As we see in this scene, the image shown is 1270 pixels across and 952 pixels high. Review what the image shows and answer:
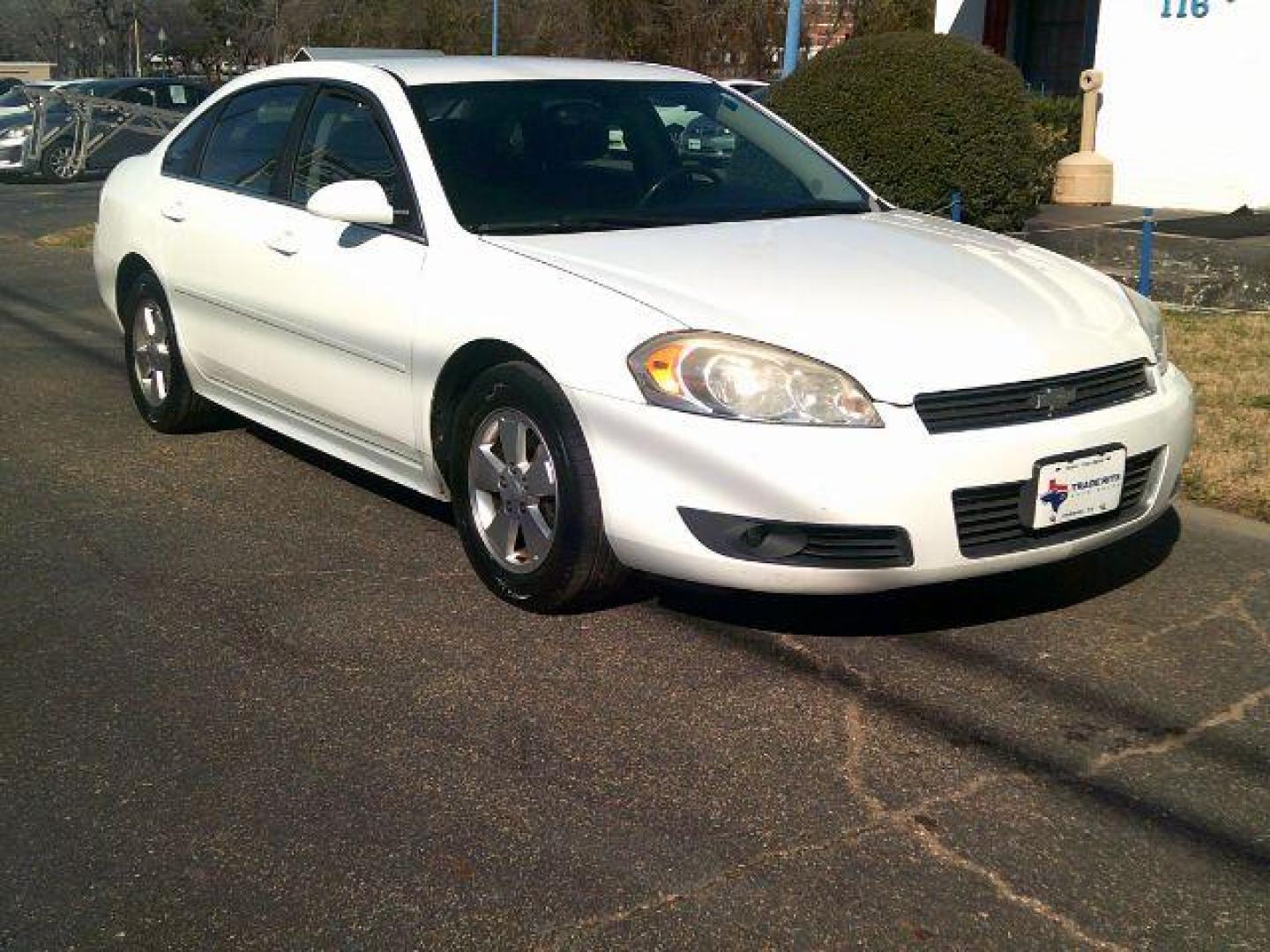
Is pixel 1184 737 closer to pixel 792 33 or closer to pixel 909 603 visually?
pixel 909 603

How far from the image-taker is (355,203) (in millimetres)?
4828

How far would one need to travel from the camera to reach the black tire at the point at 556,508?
423 centimetres

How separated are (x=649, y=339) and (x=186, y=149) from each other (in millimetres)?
3242

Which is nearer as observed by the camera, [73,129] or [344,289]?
[344,289]

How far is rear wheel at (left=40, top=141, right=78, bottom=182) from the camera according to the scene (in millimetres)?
22766

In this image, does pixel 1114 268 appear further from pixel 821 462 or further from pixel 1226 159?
pixel 821 462

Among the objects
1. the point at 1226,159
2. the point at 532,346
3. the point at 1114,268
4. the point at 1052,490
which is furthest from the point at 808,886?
the point at 1226,159

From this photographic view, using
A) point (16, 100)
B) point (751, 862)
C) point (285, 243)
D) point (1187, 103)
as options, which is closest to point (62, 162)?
point (16, 100)

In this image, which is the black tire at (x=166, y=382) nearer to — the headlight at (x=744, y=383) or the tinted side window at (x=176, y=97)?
the headlight at (x=744, y=383)

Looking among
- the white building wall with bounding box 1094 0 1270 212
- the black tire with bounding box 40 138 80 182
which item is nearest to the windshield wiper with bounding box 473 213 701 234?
the white building wall with bounding box 1094 0 1270 212

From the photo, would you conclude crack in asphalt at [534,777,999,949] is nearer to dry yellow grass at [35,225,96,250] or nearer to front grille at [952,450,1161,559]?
front grille at [952,450,1161,559]

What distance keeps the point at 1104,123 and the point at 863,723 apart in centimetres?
1582

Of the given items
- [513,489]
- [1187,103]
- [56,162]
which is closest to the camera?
[513,489]

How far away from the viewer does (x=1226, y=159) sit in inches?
663
